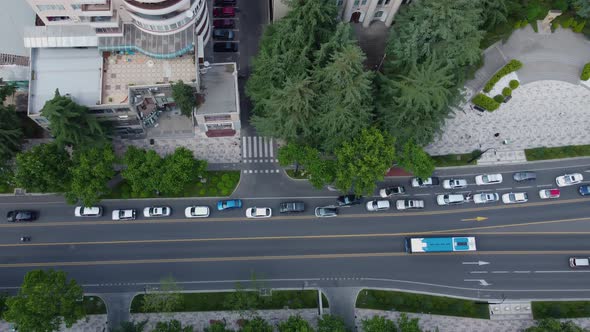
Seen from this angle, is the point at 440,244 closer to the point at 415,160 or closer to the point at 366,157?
the point at 415,160

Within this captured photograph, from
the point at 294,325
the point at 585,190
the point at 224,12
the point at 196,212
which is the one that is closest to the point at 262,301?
the point at 294,325

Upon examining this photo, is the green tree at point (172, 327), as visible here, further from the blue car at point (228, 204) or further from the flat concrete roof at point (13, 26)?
the flat concrete roof at point (13, 26)

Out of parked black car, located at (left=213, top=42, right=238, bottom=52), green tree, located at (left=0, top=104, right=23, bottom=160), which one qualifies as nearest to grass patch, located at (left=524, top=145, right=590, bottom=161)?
parked black car, located at (left=213, top=42, right=238, bottom=52)

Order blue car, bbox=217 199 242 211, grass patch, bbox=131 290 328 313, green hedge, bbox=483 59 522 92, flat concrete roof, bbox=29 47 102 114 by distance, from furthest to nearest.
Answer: green hedge, bbox=483 59 522 92 → blue car, bbox=217 199 242 211 → grass patch, bbox=131 290 328 313 → flat concrete roof, bbox=29 47 102 114

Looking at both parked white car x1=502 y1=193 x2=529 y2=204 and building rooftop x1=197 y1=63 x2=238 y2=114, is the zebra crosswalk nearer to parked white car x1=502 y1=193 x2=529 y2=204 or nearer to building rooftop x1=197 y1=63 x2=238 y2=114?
building rooftop x1=197 y1=63 x2=238 y2=114

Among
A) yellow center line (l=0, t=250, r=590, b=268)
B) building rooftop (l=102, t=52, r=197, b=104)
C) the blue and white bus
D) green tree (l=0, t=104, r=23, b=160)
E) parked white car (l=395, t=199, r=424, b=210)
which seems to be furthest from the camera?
parked white car (l=395, t=199, r=424, b=210)

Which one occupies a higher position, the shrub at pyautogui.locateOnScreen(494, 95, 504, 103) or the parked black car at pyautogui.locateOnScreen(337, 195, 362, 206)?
the shrub at pyautogui.locateOnScreen(494, 95, 504, 103)
